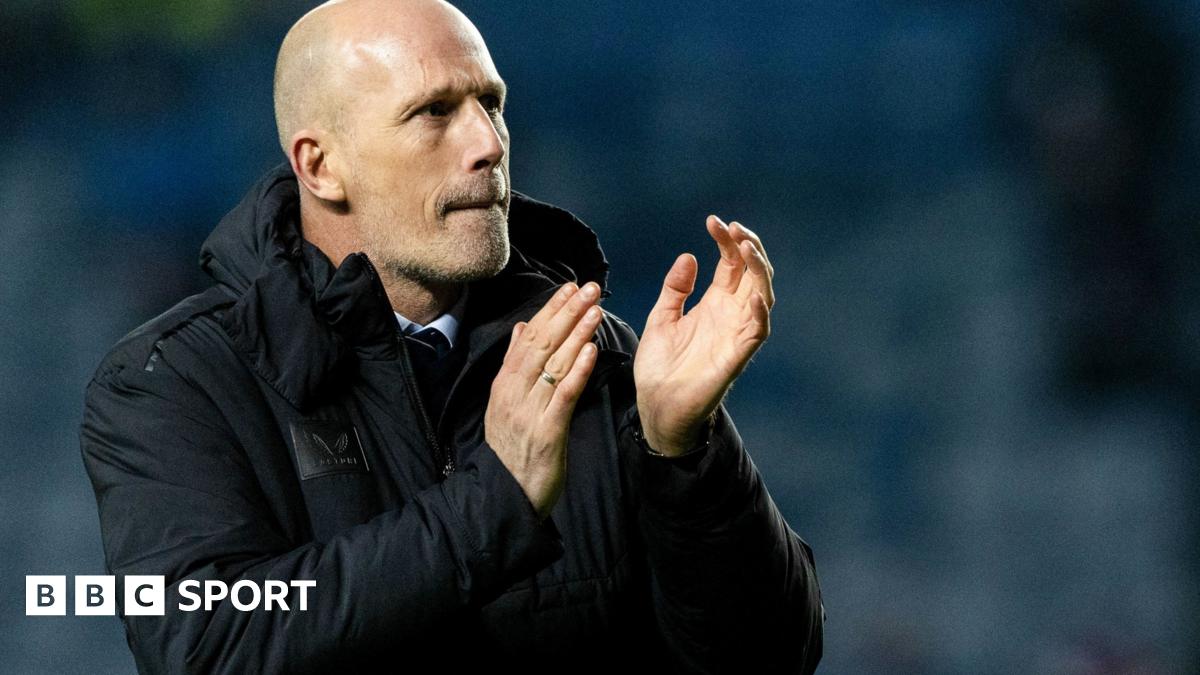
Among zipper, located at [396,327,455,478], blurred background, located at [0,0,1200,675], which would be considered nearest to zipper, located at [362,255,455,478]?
zipper, located at [396,327,455,478]

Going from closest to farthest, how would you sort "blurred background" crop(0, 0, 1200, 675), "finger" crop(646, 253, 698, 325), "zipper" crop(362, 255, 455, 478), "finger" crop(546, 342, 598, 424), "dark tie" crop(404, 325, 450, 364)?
"finger" crop(546, 342, 598, 424) < "finger" crop(646, 253, 698, 325) < "zipper" crop(362, 255, 455, 478) < "dark tie" crop(404, 325, 450, 364) < "blurred background" crop(0, 0, 1200, 675)

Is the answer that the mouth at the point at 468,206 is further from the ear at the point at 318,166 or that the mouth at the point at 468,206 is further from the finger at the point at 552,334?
the finger at the point at 552,334

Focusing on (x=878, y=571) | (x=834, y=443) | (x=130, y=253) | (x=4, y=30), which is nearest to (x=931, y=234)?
(x=834, y=443)

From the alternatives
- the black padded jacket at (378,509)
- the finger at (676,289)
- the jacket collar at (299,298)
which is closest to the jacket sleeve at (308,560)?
the black padded jacket at (378,509)

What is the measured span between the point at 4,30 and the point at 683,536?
2630 mm

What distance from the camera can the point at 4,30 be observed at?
3717mm

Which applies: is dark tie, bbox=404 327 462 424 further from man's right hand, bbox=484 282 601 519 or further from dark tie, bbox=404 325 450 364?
man's right hand, bbox=484 282 601 519

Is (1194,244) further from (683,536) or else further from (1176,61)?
(683,536)

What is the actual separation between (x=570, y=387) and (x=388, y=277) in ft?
1.32

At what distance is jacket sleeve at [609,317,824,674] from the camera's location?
1.65 meters

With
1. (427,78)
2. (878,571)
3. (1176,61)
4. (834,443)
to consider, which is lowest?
(878,571)

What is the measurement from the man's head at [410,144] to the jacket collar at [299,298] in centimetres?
6

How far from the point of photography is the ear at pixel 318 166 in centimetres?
184

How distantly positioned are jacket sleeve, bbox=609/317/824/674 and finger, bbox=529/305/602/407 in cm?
20
